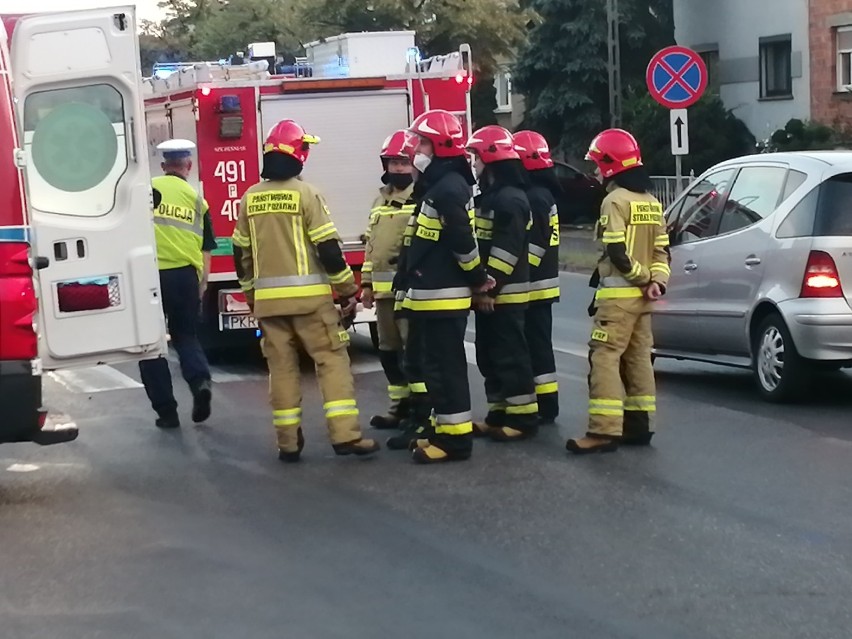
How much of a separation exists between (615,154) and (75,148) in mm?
3039

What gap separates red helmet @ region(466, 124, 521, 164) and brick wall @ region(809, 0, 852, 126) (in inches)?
878

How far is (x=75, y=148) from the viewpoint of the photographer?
8.43 m

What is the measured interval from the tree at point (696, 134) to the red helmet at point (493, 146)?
76.0ft

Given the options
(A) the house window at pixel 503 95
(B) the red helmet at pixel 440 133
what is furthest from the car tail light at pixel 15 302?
(A) the house window at pixel 503 95

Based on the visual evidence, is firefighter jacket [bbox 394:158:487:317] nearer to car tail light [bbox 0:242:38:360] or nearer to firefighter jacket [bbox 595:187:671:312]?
firefighter jacket [bbox 595:187:671:312]

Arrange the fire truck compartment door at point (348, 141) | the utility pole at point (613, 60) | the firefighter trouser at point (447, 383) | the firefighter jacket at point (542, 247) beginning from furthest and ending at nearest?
the utility pole at point (613, 60)
the fire truck compartment door at point (348, 141)
the firefighter jacket at point (542, 247)
the firefighter trouser at point (447, 383)

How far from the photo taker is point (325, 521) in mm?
7488

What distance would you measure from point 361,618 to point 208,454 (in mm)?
3697

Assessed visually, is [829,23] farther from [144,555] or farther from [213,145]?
[144,555]

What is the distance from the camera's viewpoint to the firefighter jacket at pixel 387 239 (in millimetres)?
9929

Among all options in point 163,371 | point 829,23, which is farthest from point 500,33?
point 163,371

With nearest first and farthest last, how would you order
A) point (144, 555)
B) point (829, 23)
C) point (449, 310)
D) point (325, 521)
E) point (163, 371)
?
point (144, 555), point (325, 521), point (449, 310), point (163, 371), point (829, 23)

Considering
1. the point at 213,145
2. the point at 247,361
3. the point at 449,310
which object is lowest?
the point at 247,361

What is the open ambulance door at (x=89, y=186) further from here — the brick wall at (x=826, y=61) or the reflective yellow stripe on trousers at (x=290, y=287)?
the brick wall at (x=826, y=61)
